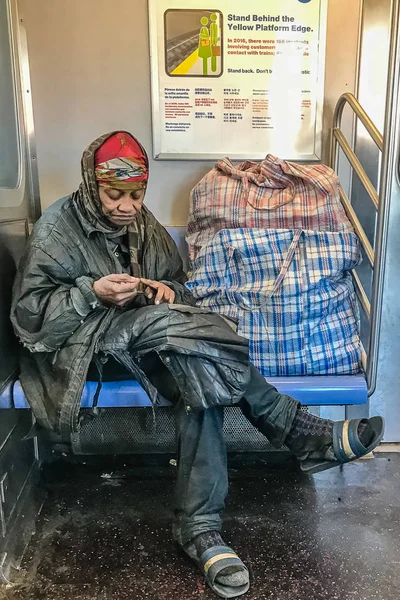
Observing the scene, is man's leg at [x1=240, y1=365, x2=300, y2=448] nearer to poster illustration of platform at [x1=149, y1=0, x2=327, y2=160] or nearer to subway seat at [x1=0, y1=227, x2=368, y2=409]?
subway seat at [x1=0, y1=227, x2=368, y2=409]

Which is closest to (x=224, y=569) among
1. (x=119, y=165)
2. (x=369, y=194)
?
(x=119, y=165)

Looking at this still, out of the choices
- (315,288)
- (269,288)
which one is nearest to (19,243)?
(269,288)

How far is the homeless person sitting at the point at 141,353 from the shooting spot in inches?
67.9

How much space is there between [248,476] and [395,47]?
178cm

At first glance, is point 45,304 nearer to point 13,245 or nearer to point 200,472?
point 13,245

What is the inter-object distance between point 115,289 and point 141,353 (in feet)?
0.74

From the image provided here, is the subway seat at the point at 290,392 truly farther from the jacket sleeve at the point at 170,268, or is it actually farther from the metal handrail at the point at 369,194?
the jacket sleeve at the point at 170,268

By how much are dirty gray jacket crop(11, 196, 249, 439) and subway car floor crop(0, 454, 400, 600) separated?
1.54 ft

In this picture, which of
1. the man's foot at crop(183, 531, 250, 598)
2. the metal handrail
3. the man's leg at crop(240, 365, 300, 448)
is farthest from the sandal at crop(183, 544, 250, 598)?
the metal handrail

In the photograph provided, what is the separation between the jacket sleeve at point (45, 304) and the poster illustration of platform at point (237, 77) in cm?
108

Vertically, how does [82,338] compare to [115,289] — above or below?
below

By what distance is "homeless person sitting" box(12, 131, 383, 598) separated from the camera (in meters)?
1.73

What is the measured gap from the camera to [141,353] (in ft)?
5.86

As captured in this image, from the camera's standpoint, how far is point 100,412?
2.37m
